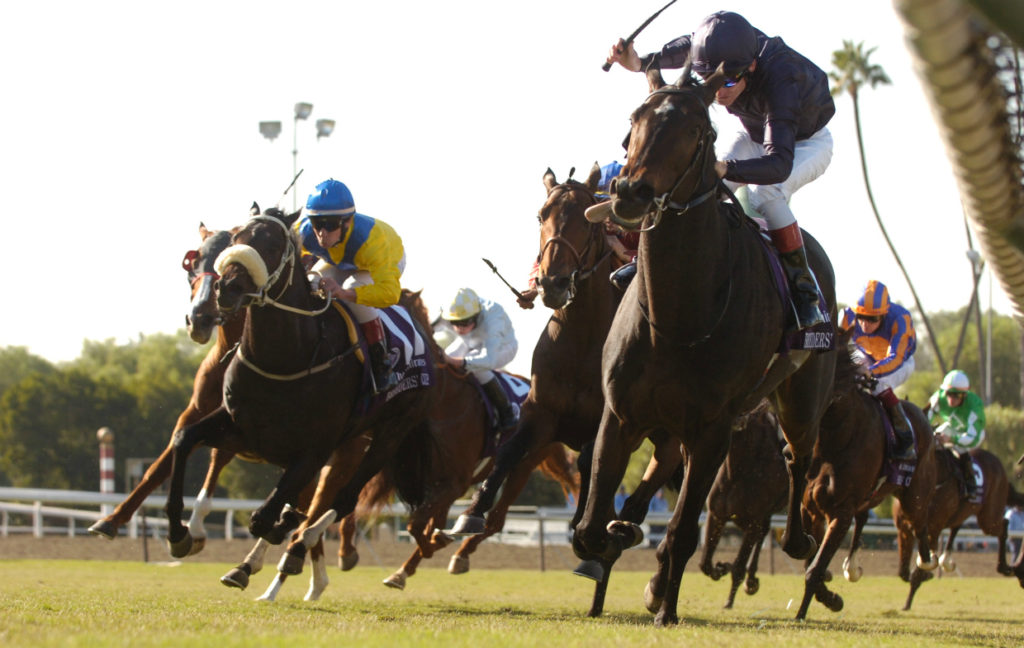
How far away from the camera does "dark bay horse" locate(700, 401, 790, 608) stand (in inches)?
422

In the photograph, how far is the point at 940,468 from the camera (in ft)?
46.2

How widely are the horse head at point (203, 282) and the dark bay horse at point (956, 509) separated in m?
7.01

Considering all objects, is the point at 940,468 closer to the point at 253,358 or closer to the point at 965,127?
the point at 253,358

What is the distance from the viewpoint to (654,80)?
6.46 m

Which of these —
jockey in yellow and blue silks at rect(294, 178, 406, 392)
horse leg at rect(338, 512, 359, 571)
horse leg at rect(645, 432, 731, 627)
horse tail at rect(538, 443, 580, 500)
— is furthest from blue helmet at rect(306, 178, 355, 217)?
horse tail at rect(538, 443, 580, 500)

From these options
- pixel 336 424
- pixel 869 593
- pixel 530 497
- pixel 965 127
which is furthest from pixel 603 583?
pixel 530 497

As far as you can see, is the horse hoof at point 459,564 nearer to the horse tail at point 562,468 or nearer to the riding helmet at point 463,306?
the horse tail at point 562,468

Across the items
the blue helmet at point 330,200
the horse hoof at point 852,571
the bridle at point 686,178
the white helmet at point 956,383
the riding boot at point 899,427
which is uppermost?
the blue helmet at point 330,200

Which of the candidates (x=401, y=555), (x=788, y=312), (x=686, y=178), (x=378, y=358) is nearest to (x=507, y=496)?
(x=378, y=358)

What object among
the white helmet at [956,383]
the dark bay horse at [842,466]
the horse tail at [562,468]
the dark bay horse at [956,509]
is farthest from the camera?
the white helmet at [956,383]

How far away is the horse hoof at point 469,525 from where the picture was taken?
7.95 meters

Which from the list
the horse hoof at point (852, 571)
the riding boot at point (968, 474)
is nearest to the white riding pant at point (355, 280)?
the horse hoof at point (852, 571)

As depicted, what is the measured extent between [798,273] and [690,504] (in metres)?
1.42

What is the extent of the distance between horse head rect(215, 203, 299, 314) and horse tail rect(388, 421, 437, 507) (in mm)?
2445
